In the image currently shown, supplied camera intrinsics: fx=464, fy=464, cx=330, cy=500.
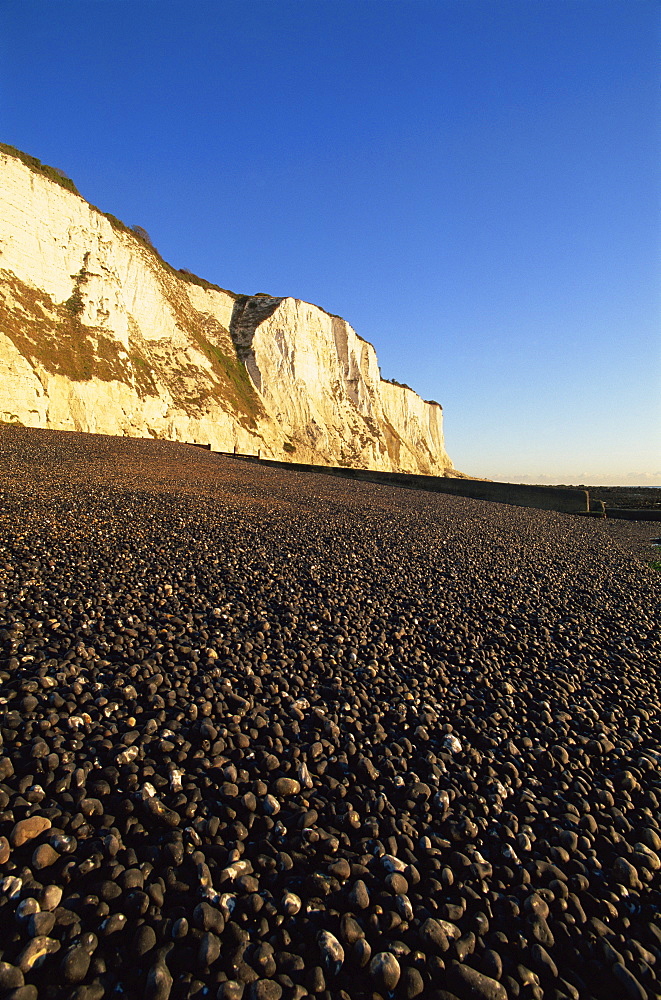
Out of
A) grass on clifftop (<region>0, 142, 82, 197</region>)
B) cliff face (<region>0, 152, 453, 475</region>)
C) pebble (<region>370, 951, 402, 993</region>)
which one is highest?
grass on clifftop (<region>0, 142, 82, 197</region>)

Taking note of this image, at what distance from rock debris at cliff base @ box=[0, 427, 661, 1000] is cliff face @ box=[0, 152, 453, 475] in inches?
1114

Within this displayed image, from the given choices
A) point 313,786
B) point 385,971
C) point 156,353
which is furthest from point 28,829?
point 156,353

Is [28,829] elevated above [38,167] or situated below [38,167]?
below

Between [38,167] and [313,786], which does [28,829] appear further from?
[38,167]

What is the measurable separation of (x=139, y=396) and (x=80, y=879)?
1544 inches

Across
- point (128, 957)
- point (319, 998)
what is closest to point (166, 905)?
point (128, 957)

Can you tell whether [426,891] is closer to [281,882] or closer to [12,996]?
[281,882]

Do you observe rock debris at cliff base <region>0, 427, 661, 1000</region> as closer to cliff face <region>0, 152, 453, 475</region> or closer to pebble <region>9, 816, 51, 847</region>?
pebble <region>9, 816, 51, 847</region>

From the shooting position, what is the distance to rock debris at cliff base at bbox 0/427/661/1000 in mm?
2148

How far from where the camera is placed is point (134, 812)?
2834 mm

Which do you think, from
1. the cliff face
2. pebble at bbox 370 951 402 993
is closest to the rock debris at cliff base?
pebble at bbox 370 951 402 993

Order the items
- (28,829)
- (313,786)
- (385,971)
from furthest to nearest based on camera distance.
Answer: (313,786), (28,829), (385,971)

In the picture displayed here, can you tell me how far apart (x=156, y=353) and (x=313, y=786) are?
152 ft

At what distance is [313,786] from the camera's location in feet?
10.8
